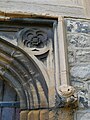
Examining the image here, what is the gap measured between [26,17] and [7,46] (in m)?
0.32

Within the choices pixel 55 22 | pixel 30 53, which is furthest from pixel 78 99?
pixel 55 22

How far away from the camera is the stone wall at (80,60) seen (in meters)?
1.55

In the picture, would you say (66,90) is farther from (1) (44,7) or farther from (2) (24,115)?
(1) (44,7)

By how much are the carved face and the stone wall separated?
12cm

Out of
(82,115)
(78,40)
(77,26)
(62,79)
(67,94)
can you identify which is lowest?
(82,115)

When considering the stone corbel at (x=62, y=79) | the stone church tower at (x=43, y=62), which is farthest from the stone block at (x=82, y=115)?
the stone corbel at (x=62, y=79)

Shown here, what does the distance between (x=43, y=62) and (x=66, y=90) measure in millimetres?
341

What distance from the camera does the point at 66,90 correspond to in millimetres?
1478

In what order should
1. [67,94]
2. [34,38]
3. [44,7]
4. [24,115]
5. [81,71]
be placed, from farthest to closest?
[44,7] → [34,38] → [81,71] → [24,115] → [67,94]

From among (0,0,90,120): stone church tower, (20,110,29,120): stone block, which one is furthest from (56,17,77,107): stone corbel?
(20,110,29,120): stone block

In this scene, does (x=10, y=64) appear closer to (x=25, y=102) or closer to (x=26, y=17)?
(x=25, y=102)

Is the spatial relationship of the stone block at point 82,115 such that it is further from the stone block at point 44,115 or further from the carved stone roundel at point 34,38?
the carved stone roundel at point 34,38

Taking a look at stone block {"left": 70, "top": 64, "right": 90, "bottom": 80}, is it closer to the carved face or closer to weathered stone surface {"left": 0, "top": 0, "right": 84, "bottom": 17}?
the carved face

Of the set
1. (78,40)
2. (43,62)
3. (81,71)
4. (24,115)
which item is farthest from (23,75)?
(78,40)
